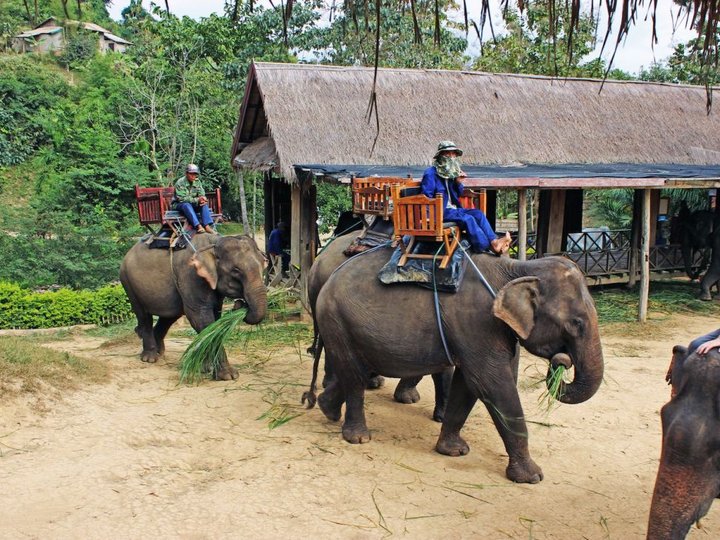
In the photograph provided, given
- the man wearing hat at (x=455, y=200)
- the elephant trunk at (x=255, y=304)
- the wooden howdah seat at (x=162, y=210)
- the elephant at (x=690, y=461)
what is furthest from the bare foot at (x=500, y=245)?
the wooden howdah seat at (x=162, y=210)

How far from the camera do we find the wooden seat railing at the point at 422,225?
5664 millimetres

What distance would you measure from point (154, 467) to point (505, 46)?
1985 cm

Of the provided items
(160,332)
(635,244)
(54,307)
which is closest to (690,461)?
(160,332)

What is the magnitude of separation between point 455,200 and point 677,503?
3500 millimetres

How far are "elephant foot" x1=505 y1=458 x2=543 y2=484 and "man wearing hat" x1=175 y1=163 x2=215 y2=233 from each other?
16.3 ft

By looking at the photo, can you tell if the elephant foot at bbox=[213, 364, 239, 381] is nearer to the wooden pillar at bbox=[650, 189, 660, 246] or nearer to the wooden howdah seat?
the wooden howdah seat

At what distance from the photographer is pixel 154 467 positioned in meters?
5.75

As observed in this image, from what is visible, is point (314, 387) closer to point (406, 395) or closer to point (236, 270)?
point (406, 395)

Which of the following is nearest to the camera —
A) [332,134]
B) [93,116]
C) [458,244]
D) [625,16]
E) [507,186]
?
[625,16]

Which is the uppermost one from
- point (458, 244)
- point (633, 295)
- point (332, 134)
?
point (332, 134)

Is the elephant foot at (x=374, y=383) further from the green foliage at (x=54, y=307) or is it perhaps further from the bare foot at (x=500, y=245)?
the green foliage at (x=54, y=307)

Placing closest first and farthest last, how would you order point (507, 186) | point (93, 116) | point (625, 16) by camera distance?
point (625, 16) → point (507, 186) → point (93, 116)

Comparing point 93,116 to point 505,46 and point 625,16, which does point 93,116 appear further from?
point 625,16

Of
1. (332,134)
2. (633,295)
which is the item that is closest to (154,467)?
(332,134)
